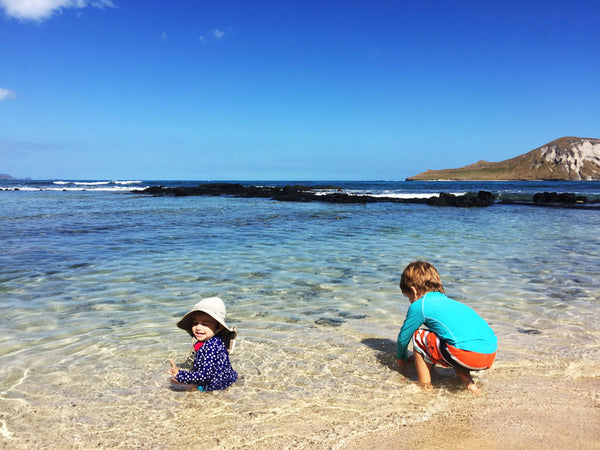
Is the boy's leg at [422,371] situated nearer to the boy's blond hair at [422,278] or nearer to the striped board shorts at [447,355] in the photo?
the striped board shorts at [447,355]

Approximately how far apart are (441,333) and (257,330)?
94.2 inches

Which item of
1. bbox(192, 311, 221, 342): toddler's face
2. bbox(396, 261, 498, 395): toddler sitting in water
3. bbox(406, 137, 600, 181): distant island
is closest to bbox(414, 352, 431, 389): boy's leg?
bbox(396, 261, 498, 395): toddler sitting in water

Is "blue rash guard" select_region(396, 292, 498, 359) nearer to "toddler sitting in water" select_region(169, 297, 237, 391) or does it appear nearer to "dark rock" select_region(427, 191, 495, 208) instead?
"toddler sitting in water" select_region(169, 297, 237, 391)

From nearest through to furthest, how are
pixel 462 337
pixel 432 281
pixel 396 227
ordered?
pixel 462 337, pixel 432 281, pixel 396 227

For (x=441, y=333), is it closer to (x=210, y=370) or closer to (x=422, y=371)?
Result: (x=422, y=371)

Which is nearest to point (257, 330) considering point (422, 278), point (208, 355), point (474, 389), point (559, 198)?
point (208, 355)

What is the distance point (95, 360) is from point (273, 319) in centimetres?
221

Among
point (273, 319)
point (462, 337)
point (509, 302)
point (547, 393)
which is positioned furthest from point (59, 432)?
point (509, 302)

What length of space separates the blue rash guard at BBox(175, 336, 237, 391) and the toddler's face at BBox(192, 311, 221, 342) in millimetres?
58

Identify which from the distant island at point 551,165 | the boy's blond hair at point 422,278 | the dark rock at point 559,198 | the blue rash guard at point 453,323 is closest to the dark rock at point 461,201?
the dark rock at point 559,198

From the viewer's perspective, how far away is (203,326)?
365 centimetres

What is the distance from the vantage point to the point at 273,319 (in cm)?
556

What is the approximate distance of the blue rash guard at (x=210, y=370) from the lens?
359 cm

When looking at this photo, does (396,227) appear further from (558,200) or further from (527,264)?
(558,200)
